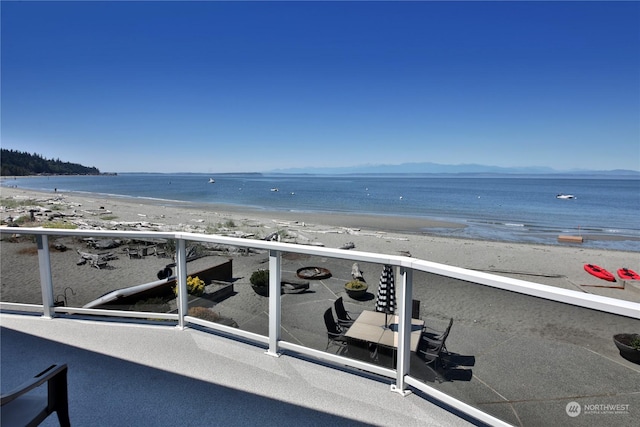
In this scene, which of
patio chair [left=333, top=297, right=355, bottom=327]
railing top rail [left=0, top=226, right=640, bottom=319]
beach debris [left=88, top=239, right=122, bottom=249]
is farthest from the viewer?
beach debris [left=88, top=239, right=122, bottom=249]

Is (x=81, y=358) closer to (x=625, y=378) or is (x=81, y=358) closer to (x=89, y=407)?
(x=89, y=407)

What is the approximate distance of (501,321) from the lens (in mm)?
2285

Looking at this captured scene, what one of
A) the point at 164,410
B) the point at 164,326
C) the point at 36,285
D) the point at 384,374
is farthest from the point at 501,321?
the point at 36,285

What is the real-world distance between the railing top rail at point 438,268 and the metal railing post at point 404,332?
120 mm

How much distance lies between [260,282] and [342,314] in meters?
0.84

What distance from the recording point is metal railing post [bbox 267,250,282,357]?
3.21 meters

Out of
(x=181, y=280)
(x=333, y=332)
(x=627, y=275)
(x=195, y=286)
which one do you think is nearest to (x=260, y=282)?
(x=333, y=332)

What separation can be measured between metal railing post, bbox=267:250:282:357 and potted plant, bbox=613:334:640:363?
7.74 feet

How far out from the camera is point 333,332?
10.3ft

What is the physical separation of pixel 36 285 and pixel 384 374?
4154 millimetres

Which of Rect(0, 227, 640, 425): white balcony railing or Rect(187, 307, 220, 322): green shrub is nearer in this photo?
Rect(0, 227, 640, 425): white balcony railing

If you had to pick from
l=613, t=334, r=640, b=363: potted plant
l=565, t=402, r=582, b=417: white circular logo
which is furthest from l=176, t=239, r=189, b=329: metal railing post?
l=613, t=334, r=640, b=363: potted plant

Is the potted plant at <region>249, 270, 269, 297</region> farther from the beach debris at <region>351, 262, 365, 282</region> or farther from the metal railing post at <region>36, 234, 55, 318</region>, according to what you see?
the metal railing post at <region>36, 234, 55, 318</region>

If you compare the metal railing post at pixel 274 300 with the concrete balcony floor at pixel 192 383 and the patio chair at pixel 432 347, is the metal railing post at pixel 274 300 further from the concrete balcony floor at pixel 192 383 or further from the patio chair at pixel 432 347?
the patio chair at pixel 432 347
